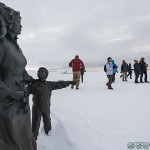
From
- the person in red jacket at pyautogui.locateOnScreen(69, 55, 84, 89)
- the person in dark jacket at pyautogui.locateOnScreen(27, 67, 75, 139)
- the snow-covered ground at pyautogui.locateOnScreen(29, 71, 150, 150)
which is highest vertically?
the person in red jacket at pyautogui.locateOnScreen(69, 55, 84, 89)

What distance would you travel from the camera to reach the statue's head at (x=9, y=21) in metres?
1.71

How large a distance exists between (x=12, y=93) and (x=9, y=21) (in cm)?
79

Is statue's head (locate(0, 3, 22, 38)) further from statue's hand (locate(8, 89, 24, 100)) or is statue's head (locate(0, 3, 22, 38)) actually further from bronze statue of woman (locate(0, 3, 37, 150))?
statue's hand (locate(8, 89, 24, 100))

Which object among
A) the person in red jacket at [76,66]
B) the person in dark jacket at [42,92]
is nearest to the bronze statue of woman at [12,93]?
the person in dark jacket at [42,92]

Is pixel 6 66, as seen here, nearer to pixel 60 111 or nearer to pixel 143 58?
pixel 60 111

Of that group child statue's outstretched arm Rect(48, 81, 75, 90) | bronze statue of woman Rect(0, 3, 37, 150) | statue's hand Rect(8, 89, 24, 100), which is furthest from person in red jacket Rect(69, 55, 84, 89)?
statue's hand Rect(8, 89, 24, 100)

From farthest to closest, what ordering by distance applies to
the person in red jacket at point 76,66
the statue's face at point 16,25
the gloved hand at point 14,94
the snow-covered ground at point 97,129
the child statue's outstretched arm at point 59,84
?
1. the person in red jacket at point 76,66
2. the snow-covered ground at point 97,129
3. the child statue's outstretched arm at point 59,84
4. the statue's face at point 16,25
5. the gloved hand at point 14,94

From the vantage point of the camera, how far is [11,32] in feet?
6.41

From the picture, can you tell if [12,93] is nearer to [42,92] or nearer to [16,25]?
[16,25]

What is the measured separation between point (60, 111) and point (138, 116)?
7.40 feet

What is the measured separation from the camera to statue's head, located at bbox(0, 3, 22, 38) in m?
1.71

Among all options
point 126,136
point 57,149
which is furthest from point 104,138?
point 57,149

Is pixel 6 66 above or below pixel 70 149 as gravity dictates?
above

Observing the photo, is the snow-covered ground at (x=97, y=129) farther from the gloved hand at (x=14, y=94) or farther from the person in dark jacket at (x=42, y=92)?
the gloved hand at (x=14, y=94)
